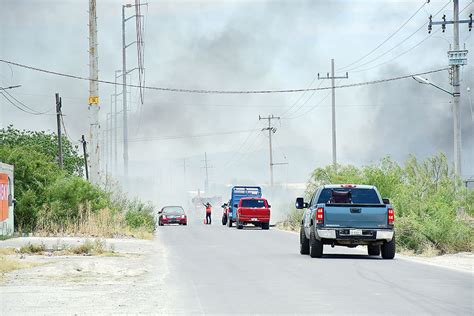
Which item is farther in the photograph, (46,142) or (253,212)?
(46,142)

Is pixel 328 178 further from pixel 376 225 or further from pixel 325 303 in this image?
pixel 325 303

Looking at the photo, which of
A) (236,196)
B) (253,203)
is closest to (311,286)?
(253,203)

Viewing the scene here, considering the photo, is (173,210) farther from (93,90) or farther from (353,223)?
(353,223)

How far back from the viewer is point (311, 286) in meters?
19.3

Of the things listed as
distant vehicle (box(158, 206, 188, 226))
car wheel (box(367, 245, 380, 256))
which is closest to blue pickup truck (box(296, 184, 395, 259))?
car wheel (box(367, 245, 380, 256))

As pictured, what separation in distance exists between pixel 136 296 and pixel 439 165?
33.8 metres

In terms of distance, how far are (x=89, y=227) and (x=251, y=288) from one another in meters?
28.0

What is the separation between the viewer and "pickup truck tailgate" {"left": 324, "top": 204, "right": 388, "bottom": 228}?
→ 28625mm

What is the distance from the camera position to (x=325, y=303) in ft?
52.4

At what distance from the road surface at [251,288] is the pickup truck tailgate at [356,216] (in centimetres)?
102

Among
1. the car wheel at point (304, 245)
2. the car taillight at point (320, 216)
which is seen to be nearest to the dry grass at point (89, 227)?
the car wheel at point (304, 245)

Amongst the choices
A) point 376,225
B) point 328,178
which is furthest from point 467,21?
point 376,225

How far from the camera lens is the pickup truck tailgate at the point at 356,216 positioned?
28.6 m

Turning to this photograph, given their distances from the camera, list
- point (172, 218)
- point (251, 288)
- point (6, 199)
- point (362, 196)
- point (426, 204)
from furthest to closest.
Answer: point (172, 218) < point (6, 199) < point (426, 204) < point (362, 196) < point (251, 288)
